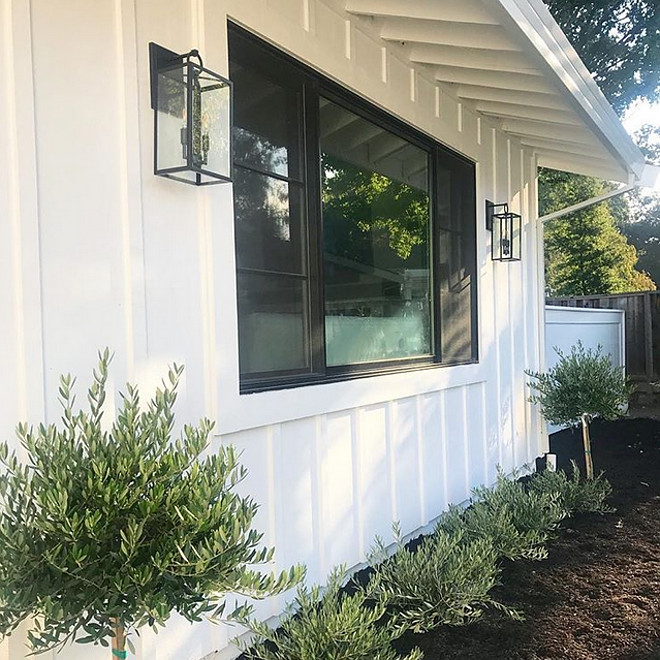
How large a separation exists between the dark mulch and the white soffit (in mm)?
2599

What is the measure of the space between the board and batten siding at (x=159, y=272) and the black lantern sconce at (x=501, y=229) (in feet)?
4.69

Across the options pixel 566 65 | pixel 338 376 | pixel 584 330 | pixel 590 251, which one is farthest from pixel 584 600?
pixel 590 251

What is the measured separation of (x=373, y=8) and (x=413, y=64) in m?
0.77

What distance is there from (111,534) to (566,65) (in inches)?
129

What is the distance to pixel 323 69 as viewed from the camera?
292 cm

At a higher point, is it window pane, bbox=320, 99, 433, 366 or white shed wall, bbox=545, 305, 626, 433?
window pane, bbox=320, 99, 433, 366

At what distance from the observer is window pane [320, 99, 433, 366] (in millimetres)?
3119

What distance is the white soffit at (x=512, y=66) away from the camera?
2.96 m

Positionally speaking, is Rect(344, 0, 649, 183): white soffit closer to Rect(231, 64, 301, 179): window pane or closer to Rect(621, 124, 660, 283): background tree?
Rect(231, 64, 301, 179): window pane

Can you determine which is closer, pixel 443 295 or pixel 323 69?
Result: pixel 323 69

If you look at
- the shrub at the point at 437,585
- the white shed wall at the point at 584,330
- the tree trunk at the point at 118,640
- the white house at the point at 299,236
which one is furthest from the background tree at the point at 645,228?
the tree trunk at the point at 118,640

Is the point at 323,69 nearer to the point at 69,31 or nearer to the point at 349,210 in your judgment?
the point at 349,210

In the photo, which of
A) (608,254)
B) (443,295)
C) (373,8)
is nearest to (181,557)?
(373,8)

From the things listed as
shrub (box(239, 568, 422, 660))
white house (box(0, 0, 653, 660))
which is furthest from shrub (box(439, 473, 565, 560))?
shrub (box(239, 568, 422, 660))
